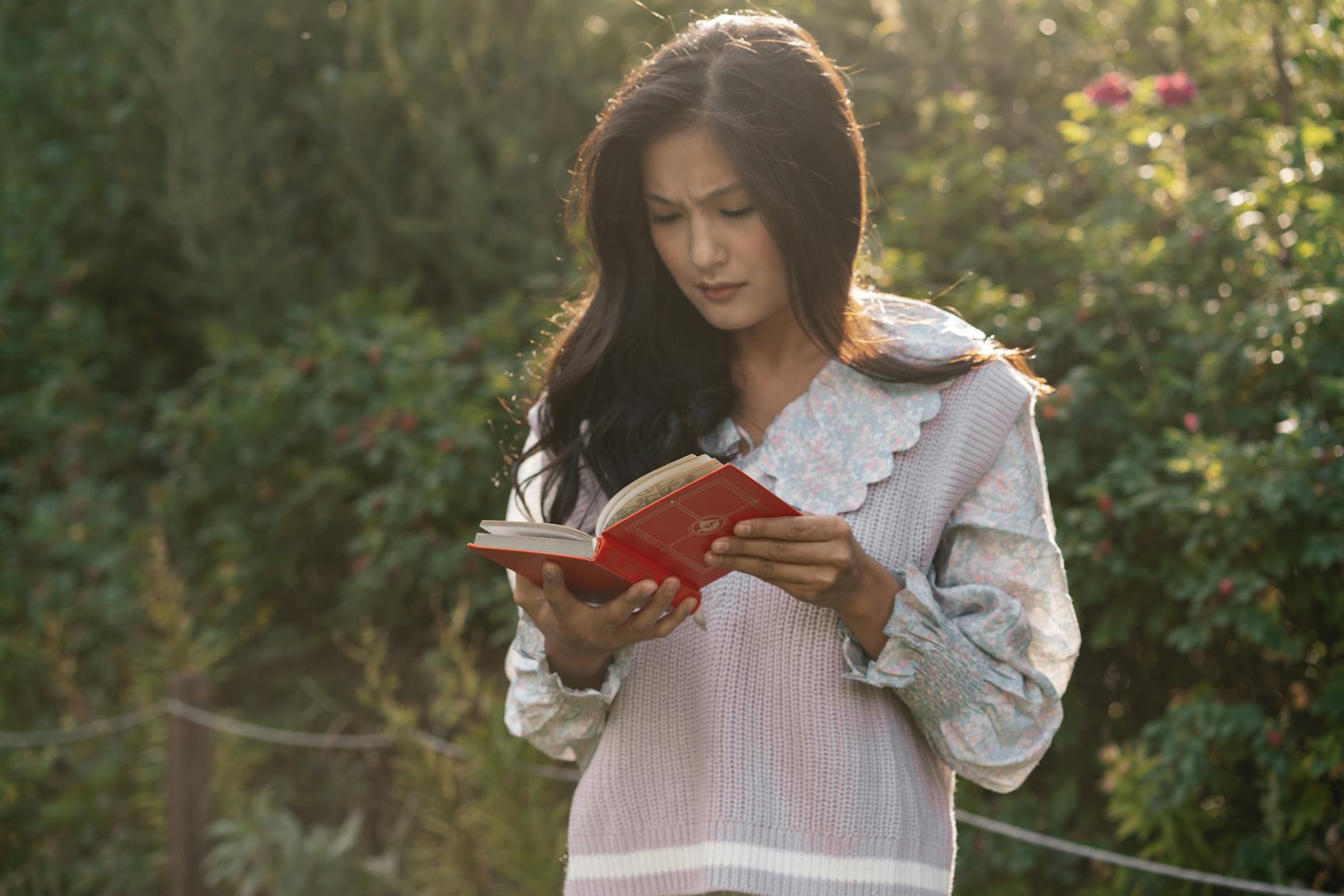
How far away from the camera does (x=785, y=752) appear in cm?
174

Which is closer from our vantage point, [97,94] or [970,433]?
[970,433]

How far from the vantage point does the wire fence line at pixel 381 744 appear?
2.42 m

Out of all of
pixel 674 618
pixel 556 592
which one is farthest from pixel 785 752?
pixel 556 592

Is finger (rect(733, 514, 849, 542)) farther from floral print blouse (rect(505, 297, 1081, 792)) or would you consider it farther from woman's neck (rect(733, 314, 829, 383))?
woman's neck (rect(733, 314, 829, 383))

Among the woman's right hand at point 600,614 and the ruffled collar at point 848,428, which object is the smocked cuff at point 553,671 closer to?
the woman's right hand at point 600,614

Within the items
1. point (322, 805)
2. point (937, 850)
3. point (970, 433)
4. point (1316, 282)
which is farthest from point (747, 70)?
point (322, 805)

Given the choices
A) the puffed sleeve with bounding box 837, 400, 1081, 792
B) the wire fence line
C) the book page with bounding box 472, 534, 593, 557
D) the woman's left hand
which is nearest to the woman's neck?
the puffed sleeve with bounding box 837, 400, 1081, 792

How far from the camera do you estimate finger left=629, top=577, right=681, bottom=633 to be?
1563mm

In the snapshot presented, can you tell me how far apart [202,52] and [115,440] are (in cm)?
159

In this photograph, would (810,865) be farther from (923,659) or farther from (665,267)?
(665,267)

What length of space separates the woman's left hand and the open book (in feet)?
0.06

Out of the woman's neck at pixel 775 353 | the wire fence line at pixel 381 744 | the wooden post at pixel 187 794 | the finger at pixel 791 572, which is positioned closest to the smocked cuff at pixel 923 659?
the finger at pixel 791 572

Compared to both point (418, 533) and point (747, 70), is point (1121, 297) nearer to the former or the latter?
point (747, 70)

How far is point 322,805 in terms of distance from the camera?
172 inches
